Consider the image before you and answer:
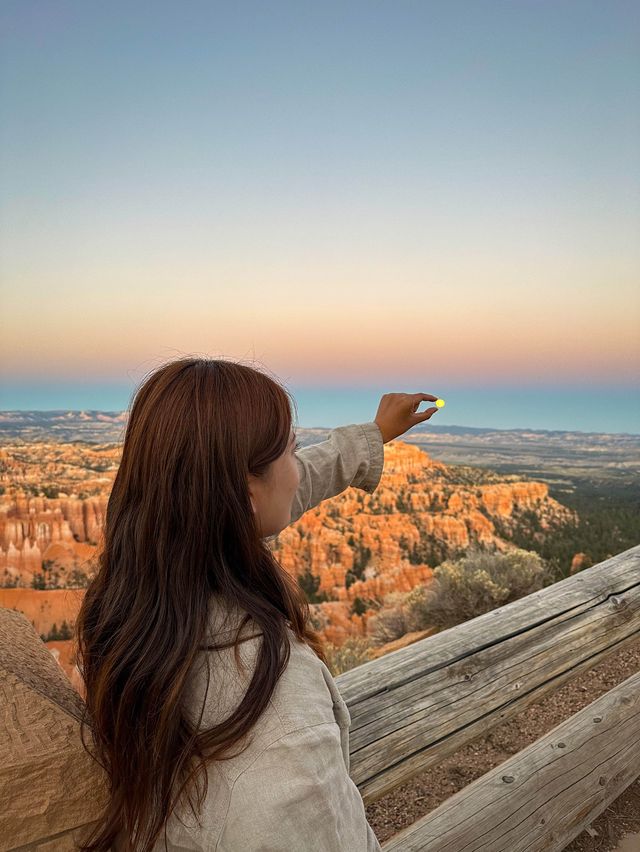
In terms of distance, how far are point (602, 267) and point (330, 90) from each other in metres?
9.36

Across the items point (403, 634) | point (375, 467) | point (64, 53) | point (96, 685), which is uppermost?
point (64, 53)

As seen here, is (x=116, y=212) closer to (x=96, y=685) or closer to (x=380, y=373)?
(x=380, y=373)

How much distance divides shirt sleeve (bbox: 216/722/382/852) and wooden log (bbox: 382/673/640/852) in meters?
1.05

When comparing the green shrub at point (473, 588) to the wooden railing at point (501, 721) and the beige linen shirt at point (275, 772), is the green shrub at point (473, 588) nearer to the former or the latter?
the wooden railing at point (501, 721)

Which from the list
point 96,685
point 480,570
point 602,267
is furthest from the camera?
point 602,267

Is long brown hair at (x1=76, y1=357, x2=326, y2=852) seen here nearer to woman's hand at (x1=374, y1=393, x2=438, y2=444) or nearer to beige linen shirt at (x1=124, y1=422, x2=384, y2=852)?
beige linen shirt at (x1=124, y1=422, x2=384, y2=852)

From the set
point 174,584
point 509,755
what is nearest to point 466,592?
point 509,755

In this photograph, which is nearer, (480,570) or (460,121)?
(480,570)

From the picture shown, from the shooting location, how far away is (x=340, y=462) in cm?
132

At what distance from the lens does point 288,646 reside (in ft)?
2.22

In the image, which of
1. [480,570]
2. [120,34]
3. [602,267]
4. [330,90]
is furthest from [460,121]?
[480,570]

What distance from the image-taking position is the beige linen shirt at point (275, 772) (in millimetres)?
607

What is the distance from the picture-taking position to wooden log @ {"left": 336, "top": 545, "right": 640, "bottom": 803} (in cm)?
160

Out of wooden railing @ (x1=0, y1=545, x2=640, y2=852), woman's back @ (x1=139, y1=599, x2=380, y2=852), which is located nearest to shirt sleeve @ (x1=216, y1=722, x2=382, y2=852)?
woman's back @ (x1=139, y1=599, x2=380, y2=852)
